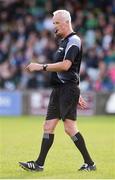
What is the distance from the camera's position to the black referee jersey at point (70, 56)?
406 inches

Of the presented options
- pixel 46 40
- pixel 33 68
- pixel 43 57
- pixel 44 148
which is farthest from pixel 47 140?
pixel 46 40

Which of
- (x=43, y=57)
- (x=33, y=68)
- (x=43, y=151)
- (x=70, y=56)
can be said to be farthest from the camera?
(x=43, y=57)

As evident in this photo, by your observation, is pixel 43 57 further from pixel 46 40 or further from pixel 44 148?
pixel 44 148

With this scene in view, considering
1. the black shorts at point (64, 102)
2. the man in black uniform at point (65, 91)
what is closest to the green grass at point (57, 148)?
the man in black uniform at point (65, 91)

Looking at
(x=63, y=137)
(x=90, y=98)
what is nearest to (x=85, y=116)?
(x=90, y=98)

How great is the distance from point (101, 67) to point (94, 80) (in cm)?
49

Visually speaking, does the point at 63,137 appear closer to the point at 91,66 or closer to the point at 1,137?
the point at 1,137

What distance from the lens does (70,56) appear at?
10.3m

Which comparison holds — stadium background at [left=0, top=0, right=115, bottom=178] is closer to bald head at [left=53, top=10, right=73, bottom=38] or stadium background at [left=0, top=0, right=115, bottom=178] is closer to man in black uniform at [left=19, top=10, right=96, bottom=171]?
man in black uniform at [left=19, top=10, right=96, bottom=171]

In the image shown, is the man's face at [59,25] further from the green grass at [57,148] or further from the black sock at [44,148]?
the green grass at [57,148]

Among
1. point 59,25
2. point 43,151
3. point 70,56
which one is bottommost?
point 43,151

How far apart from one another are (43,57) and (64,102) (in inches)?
543

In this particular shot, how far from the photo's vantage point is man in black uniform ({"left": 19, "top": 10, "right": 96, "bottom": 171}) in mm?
10305

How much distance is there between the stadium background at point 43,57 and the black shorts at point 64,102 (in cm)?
774
